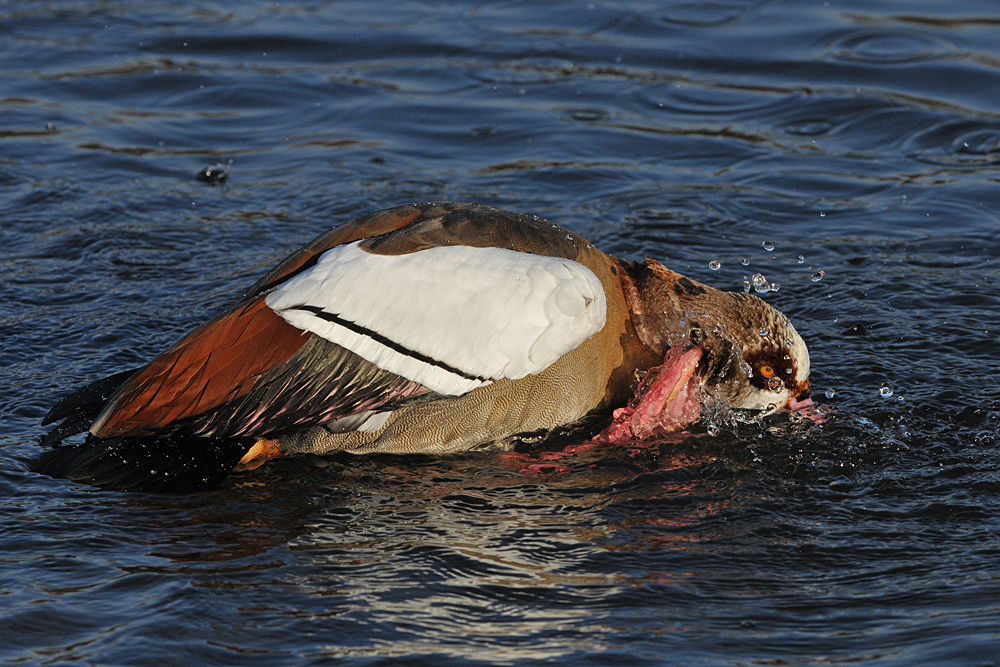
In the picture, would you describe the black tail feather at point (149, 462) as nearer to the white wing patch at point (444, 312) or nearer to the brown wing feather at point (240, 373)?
the brown wing feather at point (240, 373)

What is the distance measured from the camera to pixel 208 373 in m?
4.48

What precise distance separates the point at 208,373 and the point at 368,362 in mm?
603

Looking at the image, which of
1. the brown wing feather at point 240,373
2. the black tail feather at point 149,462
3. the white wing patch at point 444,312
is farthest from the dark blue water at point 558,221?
the white wing patch at point 444,312

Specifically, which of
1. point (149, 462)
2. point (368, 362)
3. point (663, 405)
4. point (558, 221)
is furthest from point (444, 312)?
point (558, 221)

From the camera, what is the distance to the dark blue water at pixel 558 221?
12.1 feet

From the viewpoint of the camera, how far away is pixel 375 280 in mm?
4469

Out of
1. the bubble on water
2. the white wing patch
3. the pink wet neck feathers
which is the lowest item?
the pink wet neck feathers

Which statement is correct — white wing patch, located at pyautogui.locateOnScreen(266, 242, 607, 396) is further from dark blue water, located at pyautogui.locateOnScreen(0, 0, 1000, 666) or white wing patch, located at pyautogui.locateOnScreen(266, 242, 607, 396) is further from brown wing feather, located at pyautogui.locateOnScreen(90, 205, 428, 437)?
dark blue water, located at pyautogui.locateOnScreen(0, 0, 1000, 666)

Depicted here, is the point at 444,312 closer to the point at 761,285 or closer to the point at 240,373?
the point at 240,373

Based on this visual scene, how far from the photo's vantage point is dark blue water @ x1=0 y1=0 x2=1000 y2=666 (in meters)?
3.70

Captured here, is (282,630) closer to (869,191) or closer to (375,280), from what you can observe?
(375,280)

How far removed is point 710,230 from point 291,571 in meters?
3.89

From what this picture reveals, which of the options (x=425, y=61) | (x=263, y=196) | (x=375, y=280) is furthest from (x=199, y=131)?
(x=375, y=280)

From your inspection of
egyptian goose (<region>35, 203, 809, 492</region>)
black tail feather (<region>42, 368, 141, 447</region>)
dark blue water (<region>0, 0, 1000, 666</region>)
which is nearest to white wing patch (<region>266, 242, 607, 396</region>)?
egyptian goose (<region>35, 203, 809, 492</region>)
